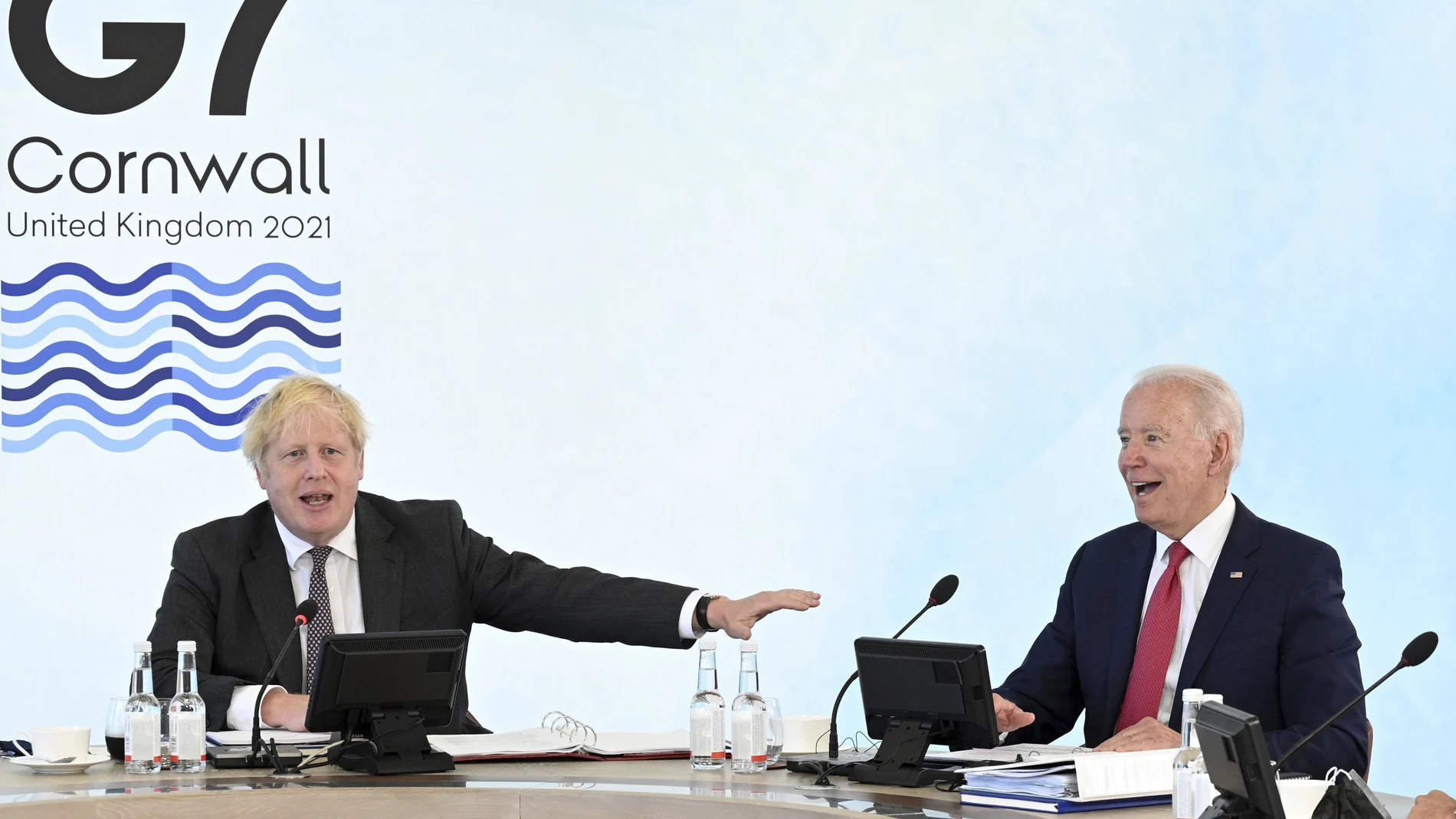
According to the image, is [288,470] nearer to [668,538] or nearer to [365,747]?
[365,747]

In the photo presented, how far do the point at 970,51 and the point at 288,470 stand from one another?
2.81 metres

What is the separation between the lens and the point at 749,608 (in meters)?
3.29

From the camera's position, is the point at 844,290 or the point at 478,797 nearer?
the point at 478,797

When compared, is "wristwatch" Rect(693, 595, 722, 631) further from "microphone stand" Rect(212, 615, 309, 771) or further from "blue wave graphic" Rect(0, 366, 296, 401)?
"blue wave graphic" Rect(0, 366, 296, 401)

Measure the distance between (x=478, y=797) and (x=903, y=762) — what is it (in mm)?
666

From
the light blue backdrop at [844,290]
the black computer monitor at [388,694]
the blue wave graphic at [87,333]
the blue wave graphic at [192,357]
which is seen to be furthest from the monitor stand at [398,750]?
the blue wave graphic at [87,333]

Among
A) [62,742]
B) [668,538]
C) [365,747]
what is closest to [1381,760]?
[668,538]

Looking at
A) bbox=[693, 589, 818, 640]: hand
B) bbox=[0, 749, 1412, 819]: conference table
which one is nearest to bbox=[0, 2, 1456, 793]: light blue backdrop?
bbox=[693, 589, 818, 640]: hand

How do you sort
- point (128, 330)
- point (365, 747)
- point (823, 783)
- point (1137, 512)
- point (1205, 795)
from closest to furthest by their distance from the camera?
point (1205, 795) < point (823, 783) < point (365, 747) < point (1137, 512) < point (128, 330)

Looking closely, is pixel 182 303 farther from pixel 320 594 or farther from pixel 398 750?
pixel 398 750

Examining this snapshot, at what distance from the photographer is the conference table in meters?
2.41

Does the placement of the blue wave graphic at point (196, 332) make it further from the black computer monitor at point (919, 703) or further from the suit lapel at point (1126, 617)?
the black computer monitor at point (919, 703)

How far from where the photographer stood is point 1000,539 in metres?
5.30

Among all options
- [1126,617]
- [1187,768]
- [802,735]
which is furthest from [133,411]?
[1187,768]
